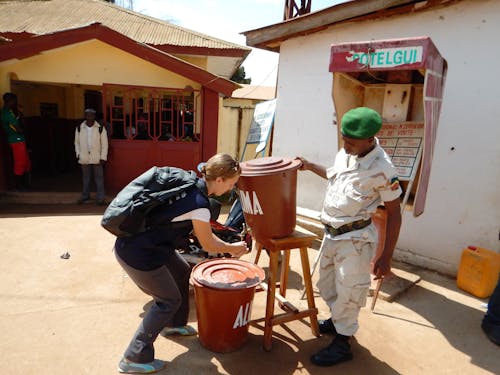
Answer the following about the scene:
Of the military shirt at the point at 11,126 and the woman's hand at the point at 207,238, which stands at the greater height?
the military shirt at the point at 11,126

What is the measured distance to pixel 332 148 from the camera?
17.9 feet

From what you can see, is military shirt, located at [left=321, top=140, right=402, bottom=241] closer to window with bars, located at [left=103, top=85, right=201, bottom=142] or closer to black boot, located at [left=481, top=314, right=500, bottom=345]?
black boot, located at [left=481, top=314, right=500, bottom=345]

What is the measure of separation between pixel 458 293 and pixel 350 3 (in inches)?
150

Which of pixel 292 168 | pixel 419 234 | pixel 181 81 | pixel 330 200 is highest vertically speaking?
pixel 181 81

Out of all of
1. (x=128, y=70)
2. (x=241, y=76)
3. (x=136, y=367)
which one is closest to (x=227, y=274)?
(x=136, y=367)

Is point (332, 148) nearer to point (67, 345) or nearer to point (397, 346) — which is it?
point (397, 346)

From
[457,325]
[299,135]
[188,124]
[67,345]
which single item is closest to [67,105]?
[188,124]

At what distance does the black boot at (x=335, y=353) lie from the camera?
105 inches

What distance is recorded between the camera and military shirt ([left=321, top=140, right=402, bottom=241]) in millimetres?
2494

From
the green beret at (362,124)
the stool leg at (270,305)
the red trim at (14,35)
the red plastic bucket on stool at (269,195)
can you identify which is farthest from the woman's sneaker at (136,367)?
the red trim at (14,35)

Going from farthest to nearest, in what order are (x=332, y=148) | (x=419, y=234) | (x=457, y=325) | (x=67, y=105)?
(x=67, y=105)
(x=332, y=148)
(x=419, y=234)
(x=457, y=325)

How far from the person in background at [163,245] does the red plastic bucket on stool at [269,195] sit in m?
0.24

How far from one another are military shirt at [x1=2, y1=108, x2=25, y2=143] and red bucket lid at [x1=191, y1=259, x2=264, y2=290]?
18.6 feet

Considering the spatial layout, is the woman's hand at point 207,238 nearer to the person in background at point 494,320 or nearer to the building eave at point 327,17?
the person in background at point 494,320
